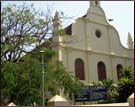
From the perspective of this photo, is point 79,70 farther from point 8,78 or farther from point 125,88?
point 8,78

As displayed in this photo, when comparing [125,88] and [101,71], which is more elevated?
[101,71]

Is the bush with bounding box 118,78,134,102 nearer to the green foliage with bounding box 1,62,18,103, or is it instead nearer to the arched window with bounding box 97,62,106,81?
the arched window with bounding box 97,62,106,81

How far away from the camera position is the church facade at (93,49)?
29.7 metres

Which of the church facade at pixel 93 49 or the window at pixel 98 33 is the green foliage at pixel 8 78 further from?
the window at pixel 98 33

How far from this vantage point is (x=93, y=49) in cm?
3136

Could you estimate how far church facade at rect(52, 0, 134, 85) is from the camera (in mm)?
29703

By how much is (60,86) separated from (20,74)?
4.94m

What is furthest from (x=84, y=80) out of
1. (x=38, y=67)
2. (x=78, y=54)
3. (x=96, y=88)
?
(x=38, y=67)

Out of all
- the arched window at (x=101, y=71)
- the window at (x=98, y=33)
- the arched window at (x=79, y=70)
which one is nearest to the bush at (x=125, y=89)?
the arched window at (x=79, y=70)

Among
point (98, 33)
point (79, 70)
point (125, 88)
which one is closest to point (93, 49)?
point (98, 33)

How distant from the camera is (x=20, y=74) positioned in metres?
18.2

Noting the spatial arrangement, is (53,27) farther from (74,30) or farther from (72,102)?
(74,30)

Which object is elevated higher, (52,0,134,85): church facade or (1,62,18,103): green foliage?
(52,0,134,85): church facade

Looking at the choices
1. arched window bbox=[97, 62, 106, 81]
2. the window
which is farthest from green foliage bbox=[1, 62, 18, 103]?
the window
